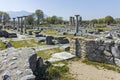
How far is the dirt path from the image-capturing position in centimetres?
1103

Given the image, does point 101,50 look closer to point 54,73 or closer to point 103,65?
point 103,65

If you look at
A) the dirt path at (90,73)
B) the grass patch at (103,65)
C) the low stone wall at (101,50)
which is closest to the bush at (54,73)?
the dirt path at (90,73)

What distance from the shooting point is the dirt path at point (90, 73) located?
11.0 meters

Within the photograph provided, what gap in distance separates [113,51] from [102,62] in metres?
1.12

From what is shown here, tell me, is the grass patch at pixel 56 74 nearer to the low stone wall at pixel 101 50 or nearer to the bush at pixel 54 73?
the bush at pixel 54 73

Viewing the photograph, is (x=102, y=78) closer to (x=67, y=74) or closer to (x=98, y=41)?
(x=67, y=74)

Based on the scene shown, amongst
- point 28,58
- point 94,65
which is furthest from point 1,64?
point 94,65

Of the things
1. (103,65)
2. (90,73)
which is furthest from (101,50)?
(90,73)

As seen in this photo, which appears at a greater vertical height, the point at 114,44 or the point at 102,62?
the point at 114,44

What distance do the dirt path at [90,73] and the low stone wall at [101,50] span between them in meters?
1.28

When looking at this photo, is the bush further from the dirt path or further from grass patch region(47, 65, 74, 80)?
the dirt path

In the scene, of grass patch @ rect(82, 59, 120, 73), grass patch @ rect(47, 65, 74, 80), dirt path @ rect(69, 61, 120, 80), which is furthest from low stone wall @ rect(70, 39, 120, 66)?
grass patch @ rect(47, 65, 74, 80)

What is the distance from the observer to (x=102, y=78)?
35.9ft

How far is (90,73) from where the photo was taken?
11.7m
